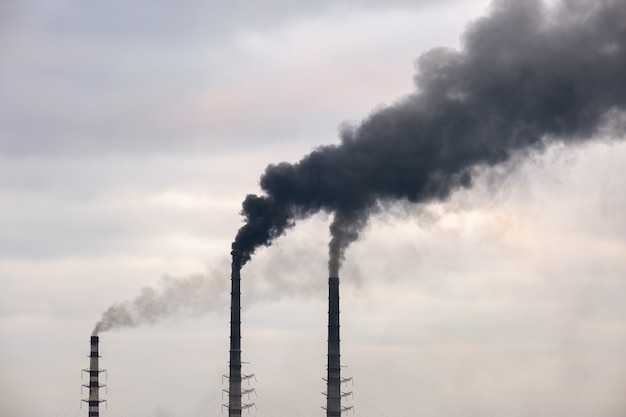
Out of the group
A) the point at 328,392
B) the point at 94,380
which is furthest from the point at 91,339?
the point at 328,392

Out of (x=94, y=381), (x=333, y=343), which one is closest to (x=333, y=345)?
(x=333, y=343)

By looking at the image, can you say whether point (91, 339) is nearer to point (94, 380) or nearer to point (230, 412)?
point (94, 380)

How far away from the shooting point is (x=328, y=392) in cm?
11075

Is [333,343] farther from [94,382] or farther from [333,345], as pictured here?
[94,382]

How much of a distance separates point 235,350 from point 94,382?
41.3 ft

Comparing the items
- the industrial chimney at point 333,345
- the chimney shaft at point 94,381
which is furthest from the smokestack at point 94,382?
the industrial chimney at point 333,345

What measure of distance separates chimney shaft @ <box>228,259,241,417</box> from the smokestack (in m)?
10.9

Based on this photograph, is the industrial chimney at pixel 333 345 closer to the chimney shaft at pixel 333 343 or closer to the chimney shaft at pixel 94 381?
the chimney shaft at pixel 333 343

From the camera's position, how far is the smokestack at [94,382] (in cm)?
11725

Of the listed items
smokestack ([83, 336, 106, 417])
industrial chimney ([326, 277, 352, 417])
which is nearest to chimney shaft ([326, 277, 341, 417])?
industrial chimney ([326, 277, 352, 417])

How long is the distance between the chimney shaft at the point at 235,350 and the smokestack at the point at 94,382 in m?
10.9

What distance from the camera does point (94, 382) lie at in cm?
11769

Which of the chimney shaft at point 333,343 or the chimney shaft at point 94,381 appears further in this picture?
the chimney shaft at point 94,381

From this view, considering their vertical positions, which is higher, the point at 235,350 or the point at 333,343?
the point at 333,343
